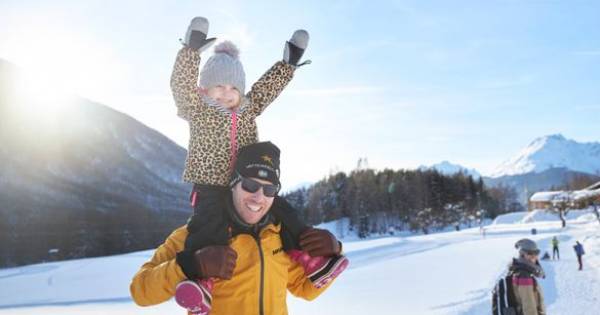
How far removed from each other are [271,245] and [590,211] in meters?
73.1

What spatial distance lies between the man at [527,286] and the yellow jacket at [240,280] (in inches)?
156

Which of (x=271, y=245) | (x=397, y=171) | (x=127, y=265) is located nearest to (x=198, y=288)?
(x=271, y=245)

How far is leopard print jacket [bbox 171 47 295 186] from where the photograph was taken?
7.23 ft

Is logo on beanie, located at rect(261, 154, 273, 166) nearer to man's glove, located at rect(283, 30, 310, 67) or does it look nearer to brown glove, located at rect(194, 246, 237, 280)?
brown glove, located at rect(194, 246, 237, 280)

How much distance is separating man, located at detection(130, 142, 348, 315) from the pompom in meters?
0.64

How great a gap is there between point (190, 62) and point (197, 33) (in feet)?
0.49

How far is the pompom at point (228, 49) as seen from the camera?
2509 mm

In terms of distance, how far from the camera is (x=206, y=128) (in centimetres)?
224

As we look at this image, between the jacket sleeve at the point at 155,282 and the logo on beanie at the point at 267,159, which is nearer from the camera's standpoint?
the jacket sleeve at the point at 155,282

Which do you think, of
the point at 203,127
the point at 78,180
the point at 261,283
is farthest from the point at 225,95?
the point at 78,180

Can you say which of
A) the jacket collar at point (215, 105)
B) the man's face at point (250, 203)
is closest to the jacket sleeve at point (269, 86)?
the jacket collar at point (215, 105)

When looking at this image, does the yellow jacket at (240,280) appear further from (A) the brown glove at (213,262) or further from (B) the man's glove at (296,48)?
(B) the man's glove at (296,48)

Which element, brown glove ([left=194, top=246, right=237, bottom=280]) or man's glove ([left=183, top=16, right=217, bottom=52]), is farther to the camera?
man's glove ([left=183, top=16, right=217, bottom=52])

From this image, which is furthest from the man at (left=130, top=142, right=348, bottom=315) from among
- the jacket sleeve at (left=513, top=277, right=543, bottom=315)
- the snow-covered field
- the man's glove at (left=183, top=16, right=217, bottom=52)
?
the snow-covered field
